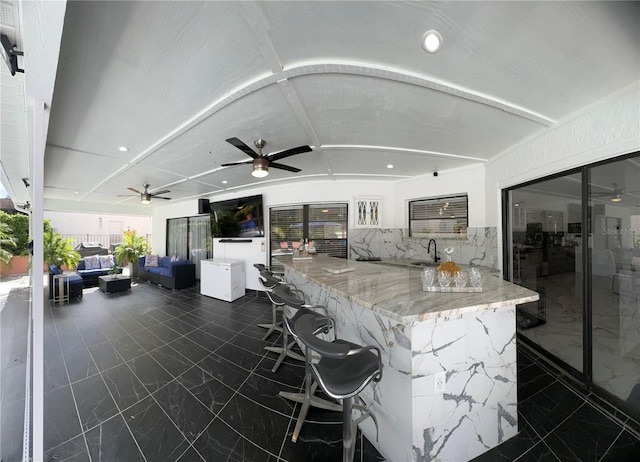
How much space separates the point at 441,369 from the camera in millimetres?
1271

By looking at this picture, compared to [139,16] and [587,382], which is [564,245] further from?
[139,16]

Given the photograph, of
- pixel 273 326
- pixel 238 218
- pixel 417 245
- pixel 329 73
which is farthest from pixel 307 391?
pixel 238 218

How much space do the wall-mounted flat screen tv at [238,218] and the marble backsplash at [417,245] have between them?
221cm

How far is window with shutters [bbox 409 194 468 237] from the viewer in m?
3.70

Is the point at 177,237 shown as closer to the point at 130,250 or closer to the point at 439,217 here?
the point at 130,250

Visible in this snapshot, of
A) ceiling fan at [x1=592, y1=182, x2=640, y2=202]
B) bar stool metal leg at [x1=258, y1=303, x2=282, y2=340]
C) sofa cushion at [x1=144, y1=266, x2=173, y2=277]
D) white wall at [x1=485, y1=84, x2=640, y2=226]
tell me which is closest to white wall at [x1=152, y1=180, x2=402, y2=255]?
white wall at [x1=485, y1=84, x2=640, y2=226]

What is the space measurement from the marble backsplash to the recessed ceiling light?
280cm

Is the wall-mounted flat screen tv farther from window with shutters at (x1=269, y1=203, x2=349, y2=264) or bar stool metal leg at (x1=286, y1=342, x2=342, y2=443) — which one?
bar stool metal leg at (x1=286, y1=342, x2=342, y2=443)

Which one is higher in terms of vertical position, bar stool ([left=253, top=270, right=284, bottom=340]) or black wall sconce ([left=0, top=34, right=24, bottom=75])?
black wall sconce ([left=0, top=34, right=24, bottom=75])

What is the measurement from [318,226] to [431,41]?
3724mm

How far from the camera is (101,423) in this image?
1.66m

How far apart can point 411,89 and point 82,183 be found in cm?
620

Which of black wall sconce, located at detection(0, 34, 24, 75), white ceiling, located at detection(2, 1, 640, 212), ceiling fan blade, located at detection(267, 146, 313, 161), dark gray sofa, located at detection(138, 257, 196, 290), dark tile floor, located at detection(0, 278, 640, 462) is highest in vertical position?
white ceiling, located at detection(2, 1, 640, 212)

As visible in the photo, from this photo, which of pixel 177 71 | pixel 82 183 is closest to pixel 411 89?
pixel 177 71
